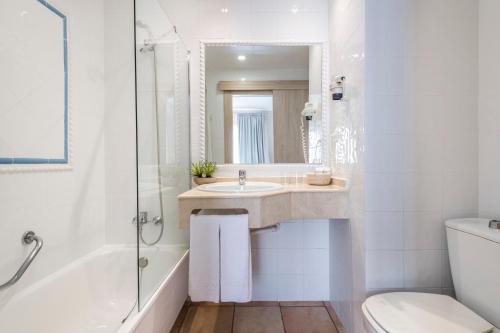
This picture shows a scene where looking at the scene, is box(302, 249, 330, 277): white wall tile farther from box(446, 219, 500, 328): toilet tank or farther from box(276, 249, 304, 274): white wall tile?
box(446, 219, 500, 328): toilet tank

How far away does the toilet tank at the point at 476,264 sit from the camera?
1.01 metres

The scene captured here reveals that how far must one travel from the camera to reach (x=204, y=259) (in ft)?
4.51

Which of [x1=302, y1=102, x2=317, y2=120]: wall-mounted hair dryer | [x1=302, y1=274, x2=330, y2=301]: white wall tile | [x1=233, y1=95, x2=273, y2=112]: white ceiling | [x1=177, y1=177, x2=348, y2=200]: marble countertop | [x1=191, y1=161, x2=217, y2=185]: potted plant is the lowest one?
[x1=302, y1=274, x2=330, y2=301]: white wall tile

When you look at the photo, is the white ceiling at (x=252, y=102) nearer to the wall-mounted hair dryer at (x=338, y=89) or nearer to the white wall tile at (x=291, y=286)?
the wall-mounted hair dryer at (x=338, y=89)

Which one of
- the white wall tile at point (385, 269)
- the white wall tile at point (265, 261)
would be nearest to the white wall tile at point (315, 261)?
the white wall tile at point (265, 261)

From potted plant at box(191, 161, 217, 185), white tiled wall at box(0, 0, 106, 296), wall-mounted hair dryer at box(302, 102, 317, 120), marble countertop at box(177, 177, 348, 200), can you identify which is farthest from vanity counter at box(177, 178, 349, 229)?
white tiled wall at box(0, 0, 106, 296)

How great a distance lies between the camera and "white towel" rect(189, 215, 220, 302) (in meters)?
1.36

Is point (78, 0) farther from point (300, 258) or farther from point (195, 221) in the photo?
point (300, 258)

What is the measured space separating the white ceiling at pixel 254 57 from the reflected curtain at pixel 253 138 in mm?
386

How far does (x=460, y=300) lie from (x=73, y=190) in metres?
2.29

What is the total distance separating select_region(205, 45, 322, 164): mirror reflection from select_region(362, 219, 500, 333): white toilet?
1010 mm

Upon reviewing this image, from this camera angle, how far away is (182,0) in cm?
191

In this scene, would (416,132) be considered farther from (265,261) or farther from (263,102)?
(265,261)

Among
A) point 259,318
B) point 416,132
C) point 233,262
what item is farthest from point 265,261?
point 416,132
